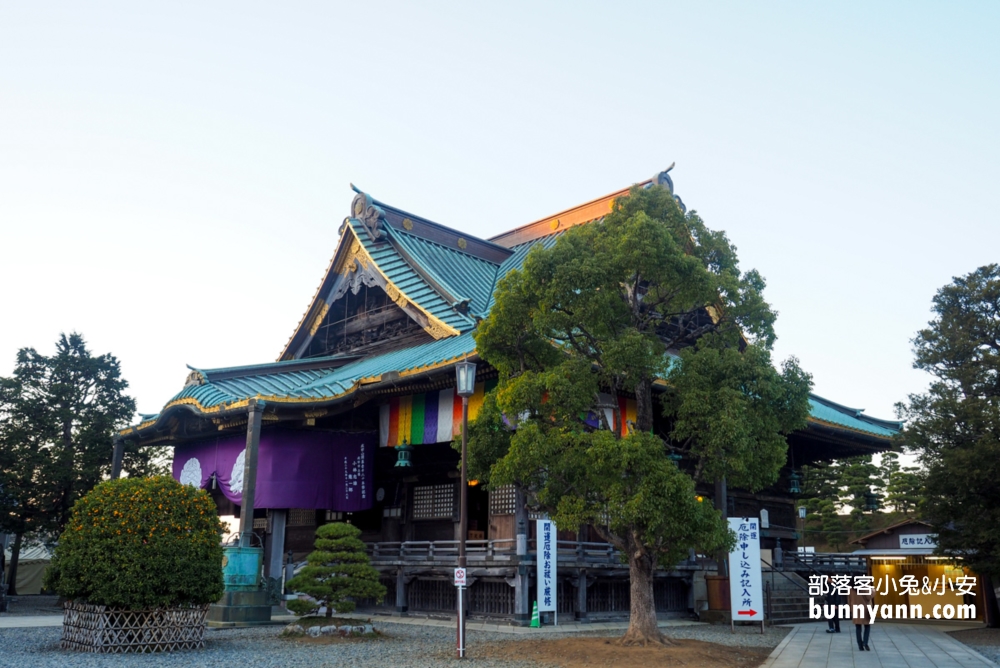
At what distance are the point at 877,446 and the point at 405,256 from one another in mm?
16158

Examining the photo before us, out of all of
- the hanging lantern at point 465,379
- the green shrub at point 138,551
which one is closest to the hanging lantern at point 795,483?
the hanging lantern at point 465,379

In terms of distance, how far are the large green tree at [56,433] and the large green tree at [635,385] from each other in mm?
16529

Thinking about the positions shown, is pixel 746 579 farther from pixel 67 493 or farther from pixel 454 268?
pixel 67 493

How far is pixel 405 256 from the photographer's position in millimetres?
24016

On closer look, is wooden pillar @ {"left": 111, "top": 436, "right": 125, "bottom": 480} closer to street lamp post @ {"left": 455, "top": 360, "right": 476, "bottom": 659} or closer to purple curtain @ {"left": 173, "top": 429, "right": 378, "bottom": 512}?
purple curtain @ {"left": 173, "top": 429, "right": 378, "bottom": 512}

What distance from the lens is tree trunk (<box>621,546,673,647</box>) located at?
12.8 m

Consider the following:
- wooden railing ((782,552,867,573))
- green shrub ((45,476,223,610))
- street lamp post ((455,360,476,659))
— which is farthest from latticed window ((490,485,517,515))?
wooden railing ((782,552,867,573))

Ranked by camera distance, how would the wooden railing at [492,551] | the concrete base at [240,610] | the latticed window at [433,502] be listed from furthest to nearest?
1. the latticed window at [433,502]
2. the wooden railing at [492,551]
3. the concrete base at [240,610]

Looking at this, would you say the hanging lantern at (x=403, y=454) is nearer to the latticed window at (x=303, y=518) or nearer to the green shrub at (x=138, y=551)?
the latticed window at (x=303, y=518)

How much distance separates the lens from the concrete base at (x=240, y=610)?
54.5 ft

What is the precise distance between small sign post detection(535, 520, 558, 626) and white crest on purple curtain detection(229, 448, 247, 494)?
8.76 meters

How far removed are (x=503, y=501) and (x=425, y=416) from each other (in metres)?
2.90

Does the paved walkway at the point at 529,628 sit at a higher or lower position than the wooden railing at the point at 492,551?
lower

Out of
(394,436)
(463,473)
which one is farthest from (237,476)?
(463,473)
